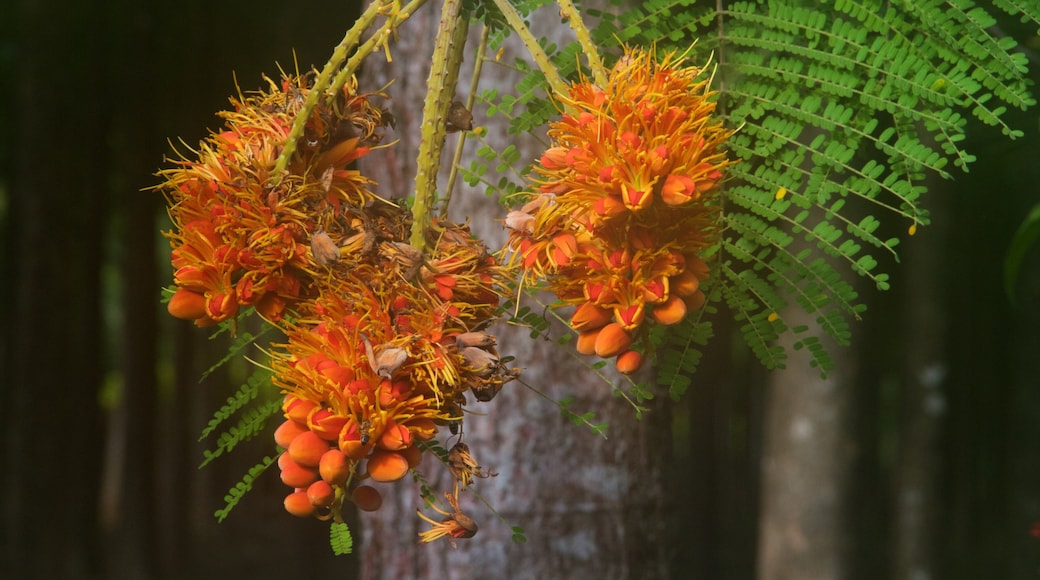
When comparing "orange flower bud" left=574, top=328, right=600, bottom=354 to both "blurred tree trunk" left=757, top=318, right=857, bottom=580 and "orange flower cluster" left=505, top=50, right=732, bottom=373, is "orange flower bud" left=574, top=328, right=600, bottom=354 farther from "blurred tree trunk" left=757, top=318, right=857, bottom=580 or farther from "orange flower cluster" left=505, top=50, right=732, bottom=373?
"blurred tree trunk" left=757, top=318, right=857, bottom=580

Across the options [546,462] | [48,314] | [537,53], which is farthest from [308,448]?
[48,314]

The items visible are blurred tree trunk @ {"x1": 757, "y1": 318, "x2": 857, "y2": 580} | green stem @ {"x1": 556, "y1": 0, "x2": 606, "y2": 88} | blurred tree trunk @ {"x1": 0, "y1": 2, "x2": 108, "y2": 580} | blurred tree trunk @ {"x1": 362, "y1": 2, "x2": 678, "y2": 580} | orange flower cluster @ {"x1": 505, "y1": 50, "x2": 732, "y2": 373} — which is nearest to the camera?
orange flower cluster @ {"x1": 505, "y1": 50, "x2": 732, "y2": 373}

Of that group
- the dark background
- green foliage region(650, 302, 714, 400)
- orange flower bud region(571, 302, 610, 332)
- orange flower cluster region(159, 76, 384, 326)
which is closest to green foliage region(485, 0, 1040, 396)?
green foliage region(650, 302, 714, 400)

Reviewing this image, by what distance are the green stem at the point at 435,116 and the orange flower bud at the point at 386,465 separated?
244mm

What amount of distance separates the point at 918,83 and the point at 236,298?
0.94 meters

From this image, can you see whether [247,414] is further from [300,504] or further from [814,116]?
[814,116]

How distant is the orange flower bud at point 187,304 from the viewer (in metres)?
1.30

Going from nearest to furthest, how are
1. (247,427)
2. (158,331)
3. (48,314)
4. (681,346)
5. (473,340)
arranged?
(473,340) → (681,346) → (247,427) → (48,314) → (158,331)

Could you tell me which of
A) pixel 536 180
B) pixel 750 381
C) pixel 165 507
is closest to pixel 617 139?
pixel 536 180

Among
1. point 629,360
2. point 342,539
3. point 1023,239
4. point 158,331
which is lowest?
point 342,539

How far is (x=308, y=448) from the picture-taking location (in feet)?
3.83

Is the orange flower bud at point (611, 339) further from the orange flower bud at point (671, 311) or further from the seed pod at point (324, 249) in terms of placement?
the seed pod at point (324, 249)

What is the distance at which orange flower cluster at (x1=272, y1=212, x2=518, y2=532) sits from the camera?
3.82ft

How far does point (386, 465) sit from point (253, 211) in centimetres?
37
